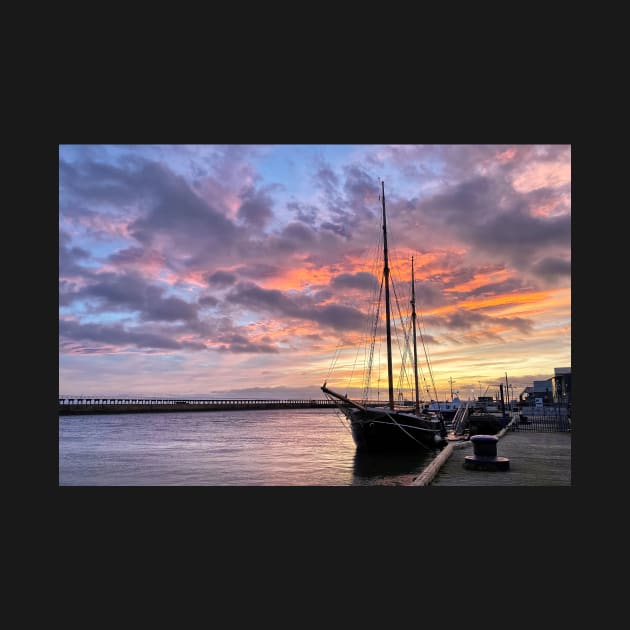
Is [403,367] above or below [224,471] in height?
above

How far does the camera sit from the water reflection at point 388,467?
23.4 meters

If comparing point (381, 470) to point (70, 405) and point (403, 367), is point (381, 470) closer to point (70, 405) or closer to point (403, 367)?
point (403, 367)

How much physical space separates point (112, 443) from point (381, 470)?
104 feet

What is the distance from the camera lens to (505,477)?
16.1 meters

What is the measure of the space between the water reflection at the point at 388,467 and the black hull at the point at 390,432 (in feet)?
2.00

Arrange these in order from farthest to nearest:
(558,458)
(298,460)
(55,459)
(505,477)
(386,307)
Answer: (386,307) → (298,460) → (558,458) → (505,477) → (55,459)

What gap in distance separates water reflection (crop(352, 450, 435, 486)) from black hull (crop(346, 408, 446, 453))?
0.61 metres

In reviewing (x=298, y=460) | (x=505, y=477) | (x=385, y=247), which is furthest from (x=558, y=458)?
(x=385, y=247)

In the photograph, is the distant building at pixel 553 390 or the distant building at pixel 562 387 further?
the distant building at pixel 553 390

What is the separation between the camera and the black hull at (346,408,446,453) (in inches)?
1363

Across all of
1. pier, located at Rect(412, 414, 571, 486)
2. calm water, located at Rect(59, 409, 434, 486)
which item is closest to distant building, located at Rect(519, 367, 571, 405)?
calm water, located at Rect(59, 409, 434, 486)

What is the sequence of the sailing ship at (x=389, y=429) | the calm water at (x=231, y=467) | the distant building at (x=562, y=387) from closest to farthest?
the calm water at (x=231, y=467), the sailing ship at (x=389, y=429), the distant building at (x=562, y=387)

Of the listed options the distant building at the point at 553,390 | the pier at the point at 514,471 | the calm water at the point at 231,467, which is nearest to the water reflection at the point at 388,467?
the calm water at the point at 231,467

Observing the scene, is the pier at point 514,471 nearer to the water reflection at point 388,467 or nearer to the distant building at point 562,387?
the water reflection at point 388,467
